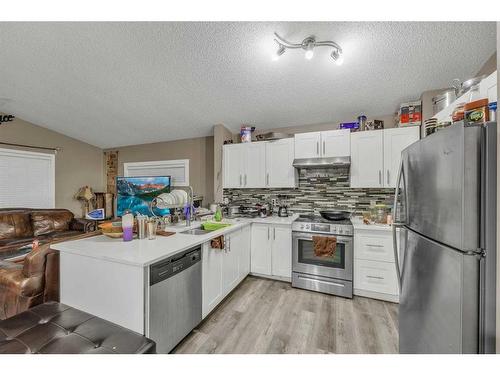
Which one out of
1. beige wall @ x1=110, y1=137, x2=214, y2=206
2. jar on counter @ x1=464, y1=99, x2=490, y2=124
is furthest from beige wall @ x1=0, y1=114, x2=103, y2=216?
jar on counter @ x1=464, y1=99, x2=490, y2=124

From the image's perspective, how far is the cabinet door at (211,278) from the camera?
1.88 m

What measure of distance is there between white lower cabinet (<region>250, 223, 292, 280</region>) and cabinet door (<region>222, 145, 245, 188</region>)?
88cm

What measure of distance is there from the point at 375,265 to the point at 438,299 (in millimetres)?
1550

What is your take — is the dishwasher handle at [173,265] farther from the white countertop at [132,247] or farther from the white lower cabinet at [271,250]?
the white lower cabinet at [271,250]

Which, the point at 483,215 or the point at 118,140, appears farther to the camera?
the point at 118,140

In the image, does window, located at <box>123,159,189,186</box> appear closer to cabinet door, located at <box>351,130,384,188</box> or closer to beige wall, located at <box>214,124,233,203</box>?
beige wall, located at <box>214,124,233,203</box>

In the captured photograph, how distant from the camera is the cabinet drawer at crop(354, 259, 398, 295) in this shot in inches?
91.2

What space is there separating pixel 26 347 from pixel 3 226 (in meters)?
3.82

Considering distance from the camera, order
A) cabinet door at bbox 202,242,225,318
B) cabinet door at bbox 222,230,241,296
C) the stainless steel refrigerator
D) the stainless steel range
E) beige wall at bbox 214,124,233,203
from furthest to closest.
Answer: beige wall at bbox 214,124,233,203
the stainless steel range
cabinet door at bbox 222,230,241,296
cabinet door at bbox 202,242,225,318
the stainless steel refrigerator

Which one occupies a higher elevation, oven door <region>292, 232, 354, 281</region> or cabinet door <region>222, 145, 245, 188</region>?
cabinet door <region>222, 145, 245, 188</region>

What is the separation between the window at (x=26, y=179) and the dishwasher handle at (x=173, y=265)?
4.40 metres
